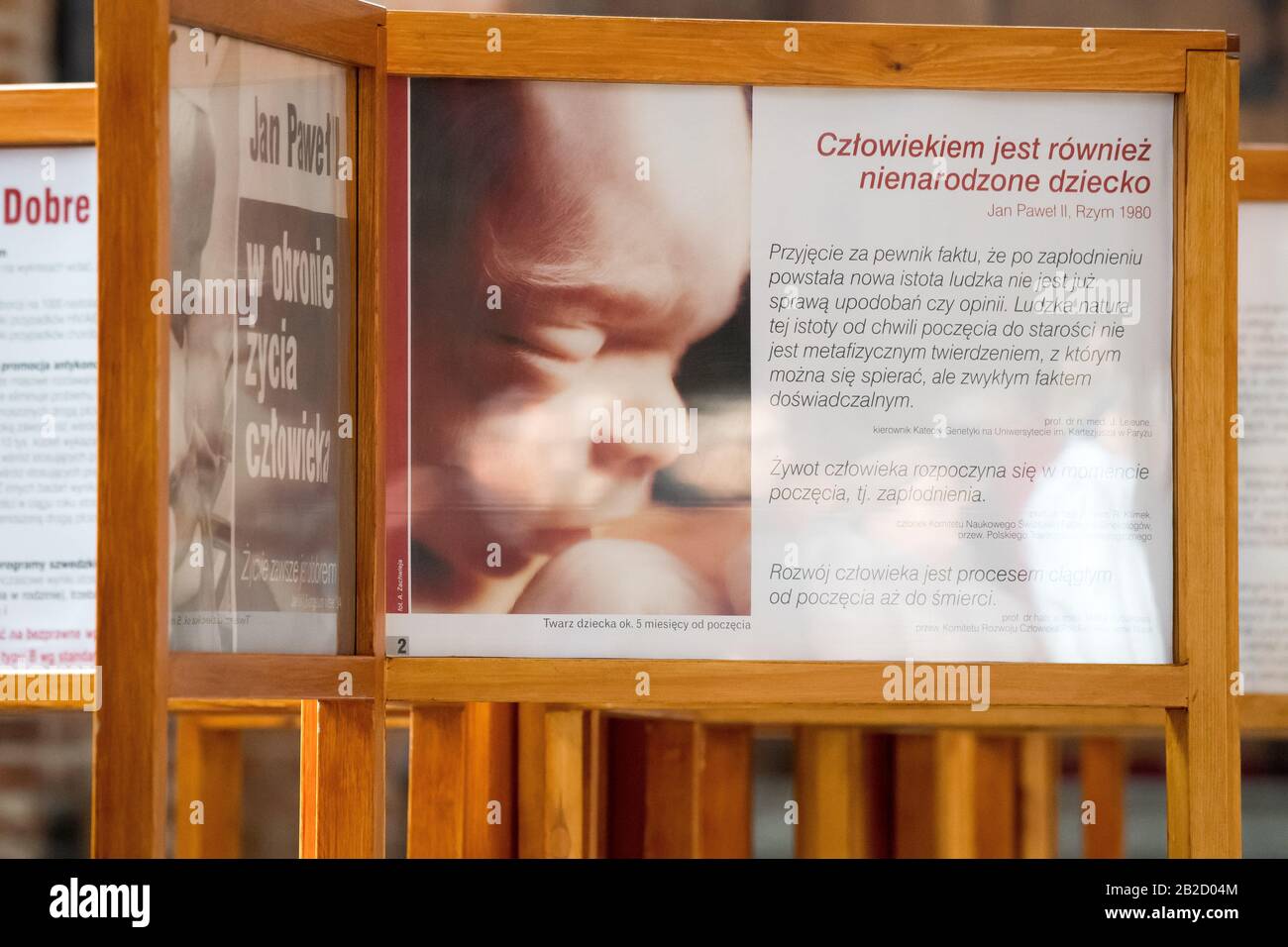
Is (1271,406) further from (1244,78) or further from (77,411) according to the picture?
(1244,78)

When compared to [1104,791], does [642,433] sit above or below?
above

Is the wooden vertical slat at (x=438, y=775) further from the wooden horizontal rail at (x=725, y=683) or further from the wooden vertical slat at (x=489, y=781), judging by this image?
the wooden horizontal rail at (x=725, y=683)

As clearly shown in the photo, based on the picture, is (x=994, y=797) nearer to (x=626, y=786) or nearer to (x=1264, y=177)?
(x=626, y=786)

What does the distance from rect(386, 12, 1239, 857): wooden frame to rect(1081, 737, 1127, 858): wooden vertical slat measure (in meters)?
1.59

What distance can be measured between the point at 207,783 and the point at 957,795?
4.46ft

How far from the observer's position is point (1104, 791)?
3525mm

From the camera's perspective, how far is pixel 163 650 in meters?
1.53

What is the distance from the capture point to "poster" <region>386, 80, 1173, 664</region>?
6.24 feet

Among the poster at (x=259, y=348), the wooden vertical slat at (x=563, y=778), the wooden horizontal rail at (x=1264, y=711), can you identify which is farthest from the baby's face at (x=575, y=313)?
the wooden horizontal rail at (x=1264, y=711)

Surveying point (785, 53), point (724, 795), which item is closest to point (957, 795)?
point (724, 795)

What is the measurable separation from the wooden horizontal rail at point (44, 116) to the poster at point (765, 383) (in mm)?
598

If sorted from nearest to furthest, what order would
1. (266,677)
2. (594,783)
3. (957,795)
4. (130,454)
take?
(130,454) < (266,677) < (594,783) < (957,795)

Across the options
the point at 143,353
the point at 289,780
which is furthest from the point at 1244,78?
the point at 143,353
